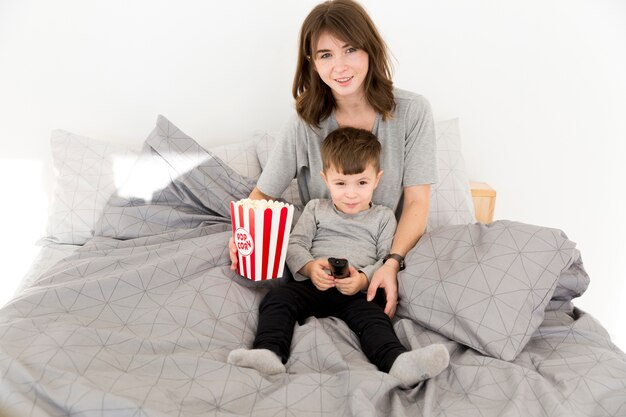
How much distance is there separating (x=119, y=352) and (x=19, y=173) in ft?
4.24

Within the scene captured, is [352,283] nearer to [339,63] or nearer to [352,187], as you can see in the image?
[352,187]

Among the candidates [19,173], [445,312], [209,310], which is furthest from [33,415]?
[19,173]

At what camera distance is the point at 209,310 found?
142cm

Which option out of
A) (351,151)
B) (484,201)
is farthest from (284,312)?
(484,201)

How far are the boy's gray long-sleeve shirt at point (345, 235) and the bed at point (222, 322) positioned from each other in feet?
0.41

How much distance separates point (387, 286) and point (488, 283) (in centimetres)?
26

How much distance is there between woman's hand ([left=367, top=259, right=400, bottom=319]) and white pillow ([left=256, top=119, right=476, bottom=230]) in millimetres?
470

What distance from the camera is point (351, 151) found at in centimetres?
154

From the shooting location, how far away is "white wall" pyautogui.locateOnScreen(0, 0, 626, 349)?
7.04ft

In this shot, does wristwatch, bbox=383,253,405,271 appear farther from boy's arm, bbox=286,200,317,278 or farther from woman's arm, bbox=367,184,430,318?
boy's arm, bbox=286,200,317,278

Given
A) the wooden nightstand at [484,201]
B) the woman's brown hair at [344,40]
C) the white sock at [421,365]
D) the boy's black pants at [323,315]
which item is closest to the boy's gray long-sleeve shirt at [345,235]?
the boy's black pants at [323,315]

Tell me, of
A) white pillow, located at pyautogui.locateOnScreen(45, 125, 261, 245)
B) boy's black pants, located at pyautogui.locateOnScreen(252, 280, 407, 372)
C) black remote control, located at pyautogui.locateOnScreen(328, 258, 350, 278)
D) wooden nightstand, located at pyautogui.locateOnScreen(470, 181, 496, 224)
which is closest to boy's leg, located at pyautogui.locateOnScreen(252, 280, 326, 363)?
boy's black pants, located at pyautogui.locateOnScreen(252, 280, 407, 372)

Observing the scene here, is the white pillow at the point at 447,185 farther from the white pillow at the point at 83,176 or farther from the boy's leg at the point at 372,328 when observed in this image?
the boy's leg at the point at 372,328

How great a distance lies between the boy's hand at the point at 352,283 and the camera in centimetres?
147
